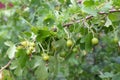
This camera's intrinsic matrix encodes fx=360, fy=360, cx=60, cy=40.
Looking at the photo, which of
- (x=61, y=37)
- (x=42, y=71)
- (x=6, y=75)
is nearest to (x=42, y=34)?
(x=61, y=37)

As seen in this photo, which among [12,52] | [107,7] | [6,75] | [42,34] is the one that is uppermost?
[107,7]

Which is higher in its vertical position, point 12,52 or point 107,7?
point 107,7

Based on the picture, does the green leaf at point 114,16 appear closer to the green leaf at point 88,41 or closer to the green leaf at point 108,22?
the green leaf at point 108,22

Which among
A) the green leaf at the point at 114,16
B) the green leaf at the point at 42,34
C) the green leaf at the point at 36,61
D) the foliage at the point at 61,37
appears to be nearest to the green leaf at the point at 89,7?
the foliage at the point at 61,37

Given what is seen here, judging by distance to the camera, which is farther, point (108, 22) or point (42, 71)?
point (42, 71)

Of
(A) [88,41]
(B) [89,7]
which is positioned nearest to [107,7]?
(B) [89,7]

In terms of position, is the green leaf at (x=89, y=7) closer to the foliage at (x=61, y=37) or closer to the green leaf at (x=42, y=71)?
the foliage at (x=61, y=37)

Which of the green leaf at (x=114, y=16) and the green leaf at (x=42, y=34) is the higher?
the green leaf at (x=114, y=16)

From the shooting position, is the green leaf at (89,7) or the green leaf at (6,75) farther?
the green leaf at (6,75)

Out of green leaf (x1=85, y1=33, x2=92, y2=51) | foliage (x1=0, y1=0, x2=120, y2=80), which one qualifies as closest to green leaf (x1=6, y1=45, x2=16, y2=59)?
foliage (x1=0, y1=0, x2=120, y2=80)

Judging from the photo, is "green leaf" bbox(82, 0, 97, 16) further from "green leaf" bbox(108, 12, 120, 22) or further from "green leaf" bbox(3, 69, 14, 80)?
"green leaf" bbox(3, 69, 14, 80)

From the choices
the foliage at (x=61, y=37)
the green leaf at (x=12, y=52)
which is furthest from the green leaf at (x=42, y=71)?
the green leaf at (x=12, y=52)

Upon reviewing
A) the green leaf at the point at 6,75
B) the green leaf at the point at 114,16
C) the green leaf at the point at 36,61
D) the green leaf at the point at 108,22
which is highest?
the green leaf at the point at 114,16

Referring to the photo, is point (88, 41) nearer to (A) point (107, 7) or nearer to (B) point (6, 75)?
(A) point (107, 7)
